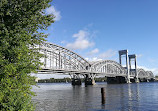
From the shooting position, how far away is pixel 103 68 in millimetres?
153000

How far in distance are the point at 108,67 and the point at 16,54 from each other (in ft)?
521

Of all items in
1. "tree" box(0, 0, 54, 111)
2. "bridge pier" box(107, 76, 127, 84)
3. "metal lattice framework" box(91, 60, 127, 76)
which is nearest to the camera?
"tree" box(0, 0, 54, 111)

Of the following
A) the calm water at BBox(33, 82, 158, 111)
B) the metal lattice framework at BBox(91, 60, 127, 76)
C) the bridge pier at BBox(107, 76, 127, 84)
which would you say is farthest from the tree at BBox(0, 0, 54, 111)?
the bridge pier at BBox(107, 76, 127, 84)

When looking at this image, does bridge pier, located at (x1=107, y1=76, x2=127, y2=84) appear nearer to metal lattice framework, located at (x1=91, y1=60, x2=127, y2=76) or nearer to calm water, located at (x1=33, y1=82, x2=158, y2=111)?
metal lattice framework, located at (x1=91, y1=60, x2=127, y2=76)

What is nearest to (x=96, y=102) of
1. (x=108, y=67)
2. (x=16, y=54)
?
(x=16, y=54)

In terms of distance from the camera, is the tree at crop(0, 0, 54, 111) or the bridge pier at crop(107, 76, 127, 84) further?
the bridge pier at crop(107, 76, 127, 84)

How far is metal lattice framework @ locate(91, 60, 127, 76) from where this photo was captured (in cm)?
14101

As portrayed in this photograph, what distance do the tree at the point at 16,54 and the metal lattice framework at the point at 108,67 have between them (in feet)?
393

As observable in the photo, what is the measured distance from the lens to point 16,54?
1076 centimetres

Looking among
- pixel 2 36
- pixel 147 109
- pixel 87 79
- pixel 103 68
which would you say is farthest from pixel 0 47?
pixel 103 68

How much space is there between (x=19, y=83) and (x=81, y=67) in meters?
112

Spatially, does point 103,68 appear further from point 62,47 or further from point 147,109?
point 147,109

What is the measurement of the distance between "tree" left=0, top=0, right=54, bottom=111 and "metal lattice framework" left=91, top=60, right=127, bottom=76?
120 meters

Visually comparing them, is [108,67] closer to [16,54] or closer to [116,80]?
[116,80]
